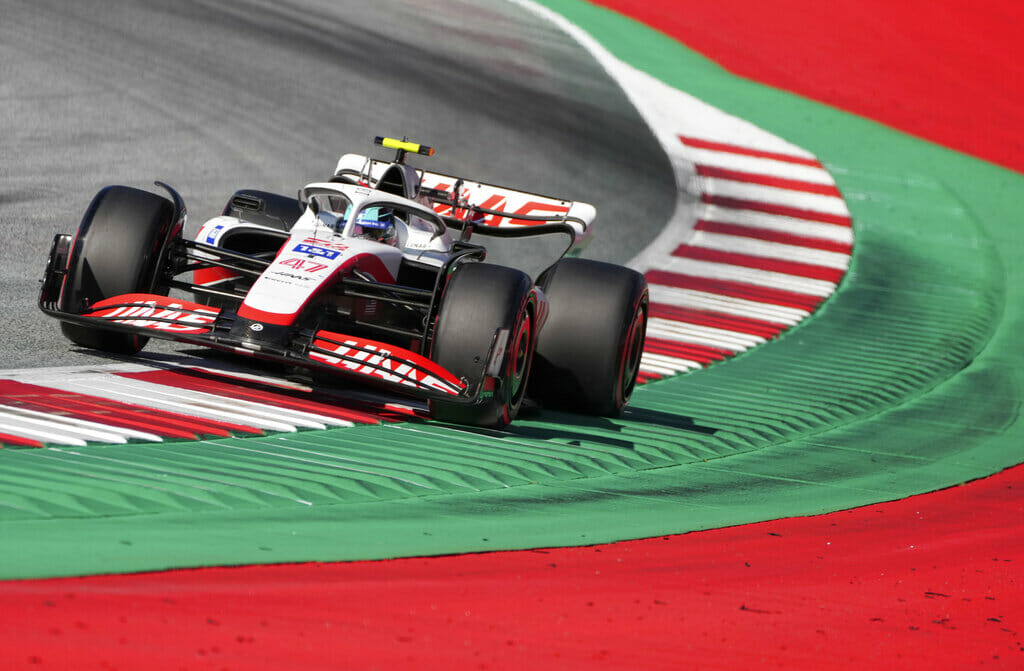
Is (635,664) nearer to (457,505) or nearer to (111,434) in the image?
(457,505)

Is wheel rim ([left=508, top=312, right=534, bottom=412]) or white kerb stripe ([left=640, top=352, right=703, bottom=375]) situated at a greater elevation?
wheel rim ([left=508, top=312, right=534, bottom=412])

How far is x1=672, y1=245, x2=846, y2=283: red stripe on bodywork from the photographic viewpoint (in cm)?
1468

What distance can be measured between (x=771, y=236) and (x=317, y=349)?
9.83 metres

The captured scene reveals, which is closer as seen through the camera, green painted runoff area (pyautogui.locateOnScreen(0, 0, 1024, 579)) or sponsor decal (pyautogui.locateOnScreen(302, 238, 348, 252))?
green painted runoff area (pyautogui.locateOnScreen(0, 0, 1024, 579))

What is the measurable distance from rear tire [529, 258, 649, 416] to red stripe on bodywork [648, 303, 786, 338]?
12.6 ft

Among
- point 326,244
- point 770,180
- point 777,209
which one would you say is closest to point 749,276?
point 777,209

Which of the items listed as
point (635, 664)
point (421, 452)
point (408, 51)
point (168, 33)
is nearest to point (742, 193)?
point (408, 51)

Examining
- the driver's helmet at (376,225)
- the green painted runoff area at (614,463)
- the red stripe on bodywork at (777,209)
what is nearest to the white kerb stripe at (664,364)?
the green painted runoff area at (614,463)

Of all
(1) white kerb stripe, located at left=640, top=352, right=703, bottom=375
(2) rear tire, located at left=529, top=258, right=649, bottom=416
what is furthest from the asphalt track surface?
(2) rear tire, located at left=529, top=258, right=649, bottom=416

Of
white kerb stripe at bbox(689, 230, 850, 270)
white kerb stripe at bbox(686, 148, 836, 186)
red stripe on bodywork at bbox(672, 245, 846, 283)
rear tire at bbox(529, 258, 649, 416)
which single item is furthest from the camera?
white kerb stripe at bbox(686, 148, 836, 186)

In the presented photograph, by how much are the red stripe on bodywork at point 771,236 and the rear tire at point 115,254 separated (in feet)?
29.6

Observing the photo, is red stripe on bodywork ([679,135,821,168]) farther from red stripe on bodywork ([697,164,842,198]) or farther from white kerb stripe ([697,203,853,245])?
white kerb stripe ([697,203,853,245])

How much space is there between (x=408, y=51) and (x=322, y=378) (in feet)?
41.1

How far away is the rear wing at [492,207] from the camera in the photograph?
9.13 meters
